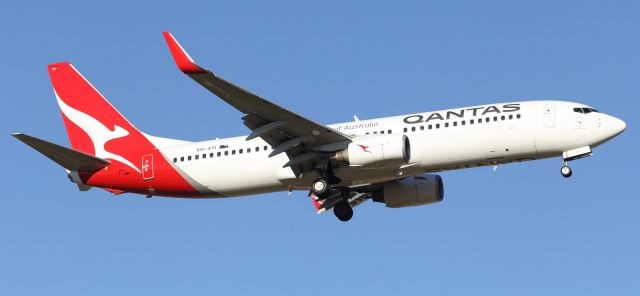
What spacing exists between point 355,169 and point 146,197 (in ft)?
33.6

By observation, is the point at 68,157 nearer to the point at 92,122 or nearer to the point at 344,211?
the point at 92,122

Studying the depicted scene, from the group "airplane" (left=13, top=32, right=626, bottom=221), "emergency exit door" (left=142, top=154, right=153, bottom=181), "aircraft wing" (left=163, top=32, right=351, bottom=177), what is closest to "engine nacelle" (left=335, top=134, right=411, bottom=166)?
"airplane" (left=13, top=32, right=626, bottom=221)

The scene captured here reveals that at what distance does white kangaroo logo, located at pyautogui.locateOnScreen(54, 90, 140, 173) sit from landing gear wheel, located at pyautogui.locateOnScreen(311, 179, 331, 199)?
9.02 meters

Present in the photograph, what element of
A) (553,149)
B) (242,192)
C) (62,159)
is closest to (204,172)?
(242,192)

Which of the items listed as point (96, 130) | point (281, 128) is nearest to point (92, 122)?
point (96, 130)

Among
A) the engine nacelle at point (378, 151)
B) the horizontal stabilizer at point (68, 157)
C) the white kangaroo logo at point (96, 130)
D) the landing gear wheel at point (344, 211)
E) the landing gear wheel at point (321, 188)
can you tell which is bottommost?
the landing gear wheel at point (344, 211)

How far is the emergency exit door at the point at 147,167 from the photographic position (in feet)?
177

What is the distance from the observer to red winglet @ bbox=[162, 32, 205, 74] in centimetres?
4391

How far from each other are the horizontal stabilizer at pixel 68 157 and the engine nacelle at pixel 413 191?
42.7ft

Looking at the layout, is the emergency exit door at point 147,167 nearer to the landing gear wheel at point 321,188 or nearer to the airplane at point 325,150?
the airplane at point 325,150

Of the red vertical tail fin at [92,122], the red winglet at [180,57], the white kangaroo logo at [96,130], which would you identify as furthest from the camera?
the white kangaroo logo at [96,130]

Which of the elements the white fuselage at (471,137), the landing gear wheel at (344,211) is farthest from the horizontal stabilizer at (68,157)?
the landing gear wheel at (344,211)

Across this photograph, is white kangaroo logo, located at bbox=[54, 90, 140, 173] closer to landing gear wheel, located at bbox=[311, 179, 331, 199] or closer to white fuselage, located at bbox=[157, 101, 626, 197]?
white fuselage, located at bbox=[157, 101, 626, 197]

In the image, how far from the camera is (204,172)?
53.2 meters
